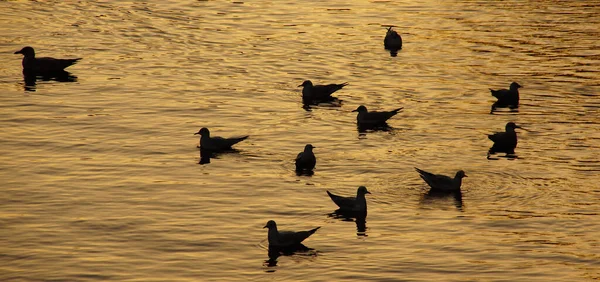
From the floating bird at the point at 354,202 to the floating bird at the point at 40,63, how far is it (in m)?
19.4

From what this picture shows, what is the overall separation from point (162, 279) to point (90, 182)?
7.71 m

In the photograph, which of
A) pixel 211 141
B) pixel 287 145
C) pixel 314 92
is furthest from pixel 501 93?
pixel 211 141

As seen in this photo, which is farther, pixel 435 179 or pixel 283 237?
pixel 435 179

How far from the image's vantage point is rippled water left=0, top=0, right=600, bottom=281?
2645 cm

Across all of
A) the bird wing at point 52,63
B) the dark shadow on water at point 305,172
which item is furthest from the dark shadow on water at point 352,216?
the bird wing at point 52,63

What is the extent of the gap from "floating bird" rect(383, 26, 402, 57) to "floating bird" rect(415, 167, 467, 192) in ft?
66.7

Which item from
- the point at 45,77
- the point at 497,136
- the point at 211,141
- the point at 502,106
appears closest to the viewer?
the point at 211,141

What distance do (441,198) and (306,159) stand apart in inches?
170

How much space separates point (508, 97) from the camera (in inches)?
1657

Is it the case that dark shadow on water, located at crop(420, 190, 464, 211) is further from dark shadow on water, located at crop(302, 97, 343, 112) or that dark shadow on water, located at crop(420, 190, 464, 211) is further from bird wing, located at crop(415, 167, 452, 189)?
dark shadow on water, located at crop(302, 97, 343, 112)

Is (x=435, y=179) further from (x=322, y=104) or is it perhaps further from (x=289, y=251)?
(x=322, y=104)

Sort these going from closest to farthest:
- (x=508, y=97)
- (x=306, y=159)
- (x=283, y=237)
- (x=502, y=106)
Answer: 1. (x=283, y=237)
2. (x=306, y=159)
3. (x=508, y=97)
4. (x=502, y=106)

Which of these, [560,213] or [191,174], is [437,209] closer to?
[560,213]

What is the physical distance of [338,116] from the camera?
40.9 meters
